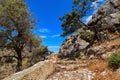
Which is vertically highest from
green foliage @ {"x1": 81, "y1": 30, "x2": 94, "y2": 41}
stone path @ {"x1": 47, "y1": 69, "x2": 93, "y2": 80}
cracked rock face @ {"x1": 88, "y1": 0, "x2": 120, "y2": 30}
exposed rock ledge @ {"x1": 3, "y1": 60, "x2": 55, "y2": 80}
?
cracked rock face @ {"x1": 88, "y1": 0, "x2": 120, "y2": 30}

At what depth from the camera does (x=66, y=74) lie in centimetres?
1602

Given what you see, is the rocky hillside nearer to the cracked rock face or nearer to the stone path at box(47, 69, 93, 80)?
the cracked rock face

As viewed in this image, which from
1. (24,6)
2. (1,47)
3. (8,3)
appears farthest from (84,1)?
(1,47)

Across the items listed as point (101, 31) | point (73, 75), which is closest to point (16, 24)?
point (101, 31)

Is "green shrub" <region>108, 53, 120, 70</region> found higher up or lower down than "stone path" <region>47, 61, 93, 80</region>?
higher up

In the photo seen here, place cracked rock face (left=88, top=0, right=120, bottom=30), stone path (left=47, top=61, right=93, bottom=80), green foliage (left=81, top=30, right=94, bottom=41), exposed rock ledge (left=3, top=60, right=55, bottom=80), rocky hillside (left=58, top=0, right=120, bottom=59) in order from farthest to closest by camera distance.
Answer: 1. cracked rock face (left=88, top=0, right=120, bottom=30)
2. green foliage (left=81, top=30, right=94, bottom=41)
3. rocky hillside (left=58, top=0, right=120, bottom=59)
4. stone path (left=47, top=61, right=93, bottom=80)
5. exposed rock ledge (left=3, top=60, right=55, bottom=80)

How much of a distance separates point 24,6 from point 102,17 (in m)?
14.7

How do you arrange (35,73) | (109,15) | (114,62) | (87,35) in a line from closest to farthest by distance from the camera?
1. (35,73)
2. (114,62)
3. (87,35)
4. (109,15)

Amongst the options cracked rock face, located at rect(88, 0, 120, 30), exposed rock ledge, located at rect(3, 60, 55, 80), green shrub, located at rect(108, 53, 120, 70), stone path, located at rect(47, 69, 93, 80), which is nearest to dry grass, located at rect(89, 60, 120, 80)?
green shrub, located at rect(108, 53, 120, 70)

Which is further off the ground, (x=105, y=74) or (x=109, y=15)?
(x=109, y=15)

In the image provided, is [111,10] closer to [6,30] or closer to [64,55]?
[64,55]

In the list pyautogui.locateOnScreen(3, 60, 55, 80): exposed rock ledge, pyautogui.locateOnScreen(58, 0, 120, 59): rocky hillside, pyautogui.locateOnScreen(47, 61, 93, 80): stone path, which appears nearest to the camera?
pyautogui.locateOnScreen(3, 60, 55, 80): exposed rock ledge

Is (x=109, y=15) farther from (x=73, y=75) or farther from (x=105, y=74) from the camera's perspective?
(x=73, y=75)

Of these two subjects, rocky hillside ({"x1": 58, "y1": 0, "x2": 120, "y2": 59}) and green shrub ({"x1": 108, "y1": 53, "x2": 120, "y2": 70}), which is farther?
rocky hillside ({"x1": 58, "y1": 0, "x2": 120, "y2": 59})
